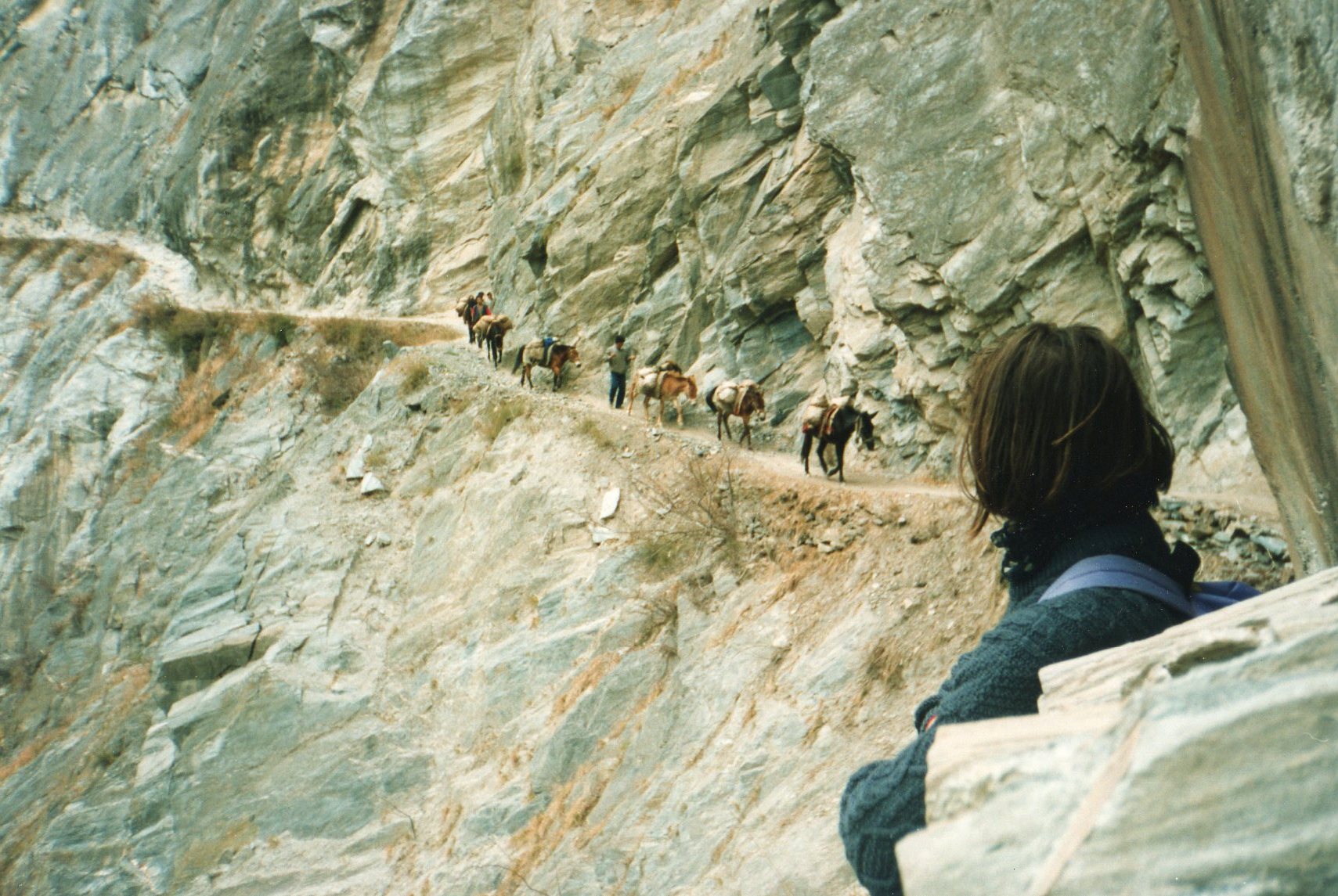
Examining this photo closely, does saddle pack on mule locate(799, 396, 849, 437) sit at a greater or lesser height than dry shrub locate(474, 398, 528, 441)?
lesser

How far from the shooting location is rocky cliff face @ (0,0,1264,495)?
10.5m

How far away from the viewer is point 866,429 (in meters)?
14.9

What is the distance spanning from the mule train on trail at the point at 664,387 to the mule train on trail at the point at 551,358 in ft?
11.3

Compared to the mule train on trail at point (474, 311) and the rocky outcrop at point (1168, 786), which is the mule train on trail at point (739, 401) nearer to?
the mule train on trail at point (474, 311)

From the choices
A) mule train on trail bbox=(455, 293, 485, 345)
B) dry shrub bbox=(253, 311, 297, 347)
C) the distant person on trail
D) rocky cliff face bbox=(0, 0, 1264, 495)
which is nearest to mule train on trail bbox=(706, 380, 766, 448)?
rocky cliff face bbox=(0, 0, 1264, 495)

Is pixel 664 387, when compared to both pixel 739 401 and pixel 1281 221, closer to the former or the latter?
pixel 739 401

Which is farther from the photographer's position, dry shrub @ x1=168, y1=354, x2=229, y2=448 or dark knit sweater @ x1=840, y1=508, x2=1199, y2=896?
dry shrub @ x1=168, y1=354, x2=229, y2=448

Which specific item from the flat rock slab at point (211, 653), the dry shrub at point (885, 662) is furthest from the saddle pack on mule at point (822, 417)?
the flat rock slab at point (211, 653)

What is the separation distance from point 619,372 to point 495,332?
638cm

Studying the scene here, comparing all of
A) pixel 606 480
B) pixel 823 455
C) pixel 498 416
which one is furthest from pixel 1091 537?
pixel 498 416

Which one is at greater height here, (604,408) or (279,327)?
(279,327)

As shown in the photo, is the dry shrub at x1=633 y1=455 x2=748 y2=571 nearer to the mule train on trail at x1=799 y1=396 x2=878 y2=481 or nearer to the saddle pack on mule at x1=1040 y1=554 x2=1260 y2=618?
the mule train on trail at x1=799 y1=396 x2=878 y2=481

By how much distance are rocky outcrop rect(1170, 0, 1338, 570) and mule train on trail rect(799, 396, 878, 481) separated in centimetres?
679

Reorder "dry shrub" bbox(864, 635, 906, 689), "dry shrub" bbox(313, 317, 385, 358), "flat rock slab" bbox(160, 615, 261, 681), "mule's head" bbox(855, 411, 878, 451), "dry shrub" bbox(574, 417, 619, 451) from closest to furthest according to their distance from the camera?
1. "dry shrub" bbox(864, 635, 906, 689)
2. "mule's head" bbox(855, 411, 878, 451)
3. "dry shrub" bbox(574, 417, 619, 451)
4. "flat rock slab" bbox(160, 615, 261, 681)
5. "dry shrub" bbox(313, 317, 385, 358)
